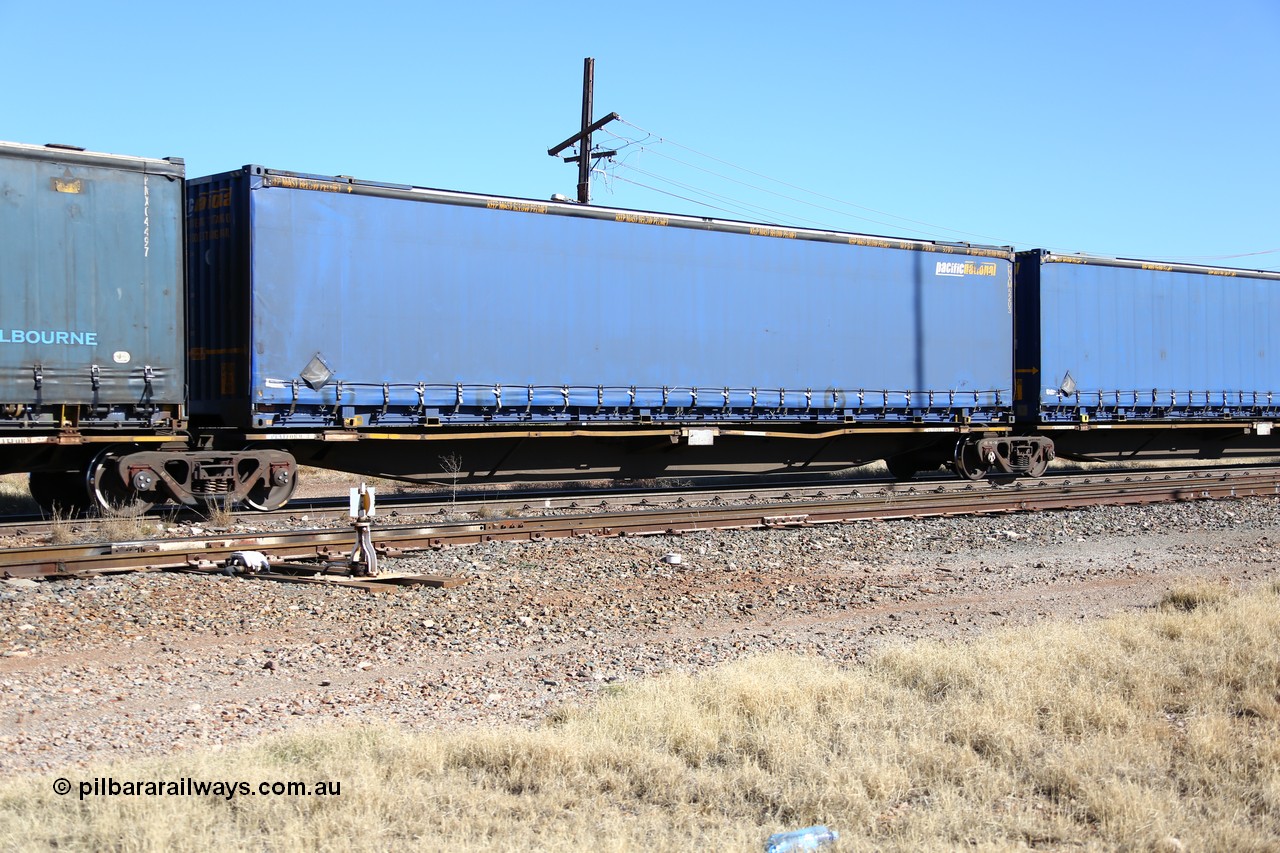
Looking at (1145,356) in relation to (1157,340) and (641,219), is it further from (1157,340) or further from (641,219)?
(641,219)

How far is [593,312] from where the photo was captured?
51.5 feet

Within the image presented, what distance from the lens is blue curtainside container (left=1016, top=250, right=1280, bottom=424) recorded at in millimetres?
20516

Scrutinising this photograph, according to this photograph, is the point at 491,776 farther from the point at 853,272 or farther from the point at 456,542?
the point at 853,272

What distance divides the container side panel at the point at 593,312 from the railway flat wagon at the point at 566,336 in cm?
3

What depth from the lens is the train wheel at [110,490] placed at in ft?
38.8

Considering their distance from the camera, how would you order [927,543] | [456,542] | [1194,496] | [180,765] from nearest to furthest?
1. [180,765]
2. [456,542]
3. [927,543]
4. [1194,496]

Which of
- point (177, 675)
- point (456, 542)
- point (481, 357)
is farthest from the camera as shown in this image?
point (481, 357)

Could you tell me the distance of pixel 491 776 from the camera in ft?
15.8

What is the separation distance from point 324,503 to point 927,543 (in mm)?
8295

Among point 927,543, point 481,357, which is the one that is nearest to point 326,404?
point 481,357

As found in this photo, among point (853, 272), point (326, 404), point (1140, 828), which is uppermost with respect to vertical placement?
point (853, 272)

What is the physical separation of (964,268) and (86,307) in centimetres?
1447

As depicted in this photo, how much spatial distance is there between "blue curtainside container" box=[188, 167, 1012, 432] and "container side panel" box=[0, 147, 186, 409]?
3.62ft

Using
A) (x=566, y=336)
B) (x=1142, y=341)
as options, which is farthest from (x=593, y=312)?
(x=1142, y=341)
